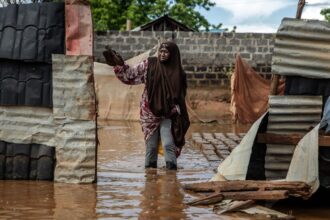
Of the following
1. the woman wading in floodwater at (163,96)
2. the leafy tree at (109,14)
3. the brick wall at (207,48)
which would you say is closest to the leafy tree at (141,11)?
the leafy tree at (109,14)

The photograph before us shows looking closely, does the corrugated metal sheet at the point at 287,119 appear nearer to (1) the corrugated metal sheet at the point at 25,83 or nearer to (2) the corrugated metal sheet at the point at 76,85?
(2) the corrugated metal sheet at the point at 76,85

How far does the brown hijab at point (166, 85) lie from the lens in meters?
8.48

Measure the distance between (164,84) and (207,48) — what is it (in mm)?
13229

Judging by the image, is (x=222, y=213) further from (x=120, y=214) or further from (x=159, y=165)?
(x=159, y=165)

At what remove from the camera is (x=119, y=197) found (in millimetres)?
6633

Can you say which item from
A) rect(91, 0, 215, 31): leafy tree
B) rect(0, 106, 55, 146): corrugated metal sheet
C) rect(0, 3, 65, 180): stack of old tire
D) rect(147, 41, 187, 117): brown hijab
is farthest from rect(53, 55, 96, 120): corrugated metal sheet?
rect(91, 0, 215, 31): leafy tree

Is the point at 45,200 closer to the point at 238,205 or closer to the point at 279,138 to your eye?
the point at 238,205

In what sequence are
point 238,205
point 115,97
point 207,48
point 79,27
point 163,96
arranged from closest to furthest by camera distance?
point 238,205
point 79,27
point 163,96
point 115,97
point 207,48

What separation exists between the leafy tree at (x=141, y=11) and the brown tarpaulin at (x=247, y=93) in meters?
16.2

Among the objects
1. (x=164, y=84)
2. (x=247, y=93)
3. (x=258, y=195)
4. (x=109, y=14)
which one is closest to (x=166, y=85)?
(x=164, y=84)

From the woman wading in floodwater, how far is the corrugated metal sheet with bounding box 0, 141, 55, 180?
1.56 metres

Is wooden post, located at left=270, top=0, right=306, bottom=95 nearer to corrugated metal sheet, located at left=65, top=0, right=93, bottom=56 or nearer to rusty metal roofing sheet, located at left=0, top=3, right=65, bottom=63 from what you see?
corrugated metal sheet, located at left=65, top=0, right=93, bottom=56

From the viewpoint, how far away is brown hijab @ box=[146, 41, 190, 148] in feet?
27.8

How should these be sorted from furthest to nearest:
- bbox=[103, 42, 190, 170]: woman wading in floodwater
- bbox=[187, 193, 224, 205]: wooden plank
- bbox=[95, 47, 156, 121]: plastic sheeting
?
1. bbox=[95, 47, 156, 121]: plastic sheeting
2. bbox=[103, 42, 190, 170]: woman wading in floodwater
3. bbox=[187, 193, 224, 205]: wooden plank
